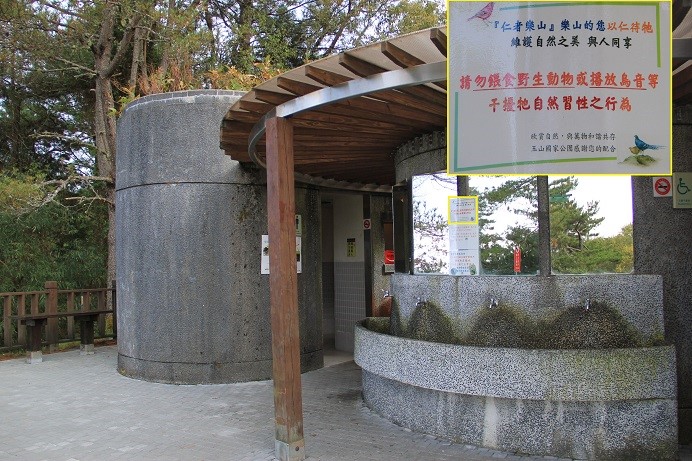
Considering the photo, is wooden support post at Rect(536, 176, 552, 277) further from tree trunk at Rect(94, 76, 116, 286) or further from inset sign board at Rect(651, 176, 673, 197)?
tree trunk at Rect(94, 76, 116, 286)

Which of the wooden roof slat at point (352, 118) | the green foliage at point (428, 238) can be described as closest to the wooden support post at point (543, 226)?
the green foliage at point (428, 238)

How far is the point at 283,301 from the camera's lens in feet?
18.2

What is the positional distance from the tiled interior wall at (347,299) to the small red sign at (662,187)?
19.7 ft

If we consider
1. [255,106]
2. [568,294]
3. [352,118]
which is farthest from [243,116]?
[568,294]

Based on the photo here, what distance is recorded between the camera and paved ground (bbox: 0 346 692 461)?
5656mm

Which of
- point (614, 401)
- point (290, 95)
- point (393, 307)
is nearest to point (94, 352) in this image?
point (393, 307)

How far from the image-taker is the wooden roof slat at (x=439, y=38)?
460 cm

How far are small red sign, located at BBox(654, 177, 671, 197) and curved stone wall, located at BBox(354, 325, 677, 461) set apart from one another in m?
1.58

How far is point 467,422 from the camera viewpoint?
5.72 metres

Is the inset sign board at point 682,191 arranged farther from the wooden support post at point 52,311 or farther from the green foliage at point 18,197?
the green foliage at point 18,197

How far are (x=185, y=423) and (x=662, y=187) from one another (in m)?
5.37

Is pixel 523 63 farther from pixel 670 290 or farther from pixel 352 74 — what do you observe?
pixel 670 290

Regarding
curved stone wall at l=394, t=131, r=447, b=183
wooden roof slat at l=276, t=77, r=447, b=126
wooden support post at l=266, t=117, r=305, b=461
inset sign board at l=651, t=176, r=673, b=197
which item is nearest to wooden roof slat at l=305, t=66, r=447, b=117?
wooden roof slat at l=276, t=77, r=447, b=126

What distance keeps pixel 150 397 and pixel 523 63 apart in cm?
602
